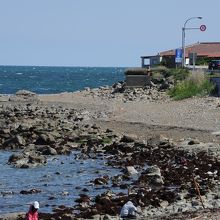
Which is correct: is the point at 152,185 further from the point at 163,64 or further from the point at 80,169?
the point at 163,64

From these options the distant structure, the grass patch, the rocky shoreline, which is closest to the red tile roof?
the distant structure

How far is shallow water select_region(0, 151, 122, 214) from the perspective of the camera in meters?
20.6

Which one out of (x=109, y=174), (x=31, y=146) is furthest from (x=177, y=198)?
(x=31, y=146)

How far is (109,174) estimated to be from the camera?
82.4ft

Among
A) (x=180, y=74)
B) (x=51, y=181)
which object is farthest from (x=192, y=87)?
(x=51, y=181)

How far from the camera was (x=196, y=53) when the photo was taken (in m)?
76.2

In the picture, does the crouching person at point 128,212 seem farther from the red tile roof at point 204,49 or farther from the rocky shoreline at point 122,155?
the red tile roof at point 204,49

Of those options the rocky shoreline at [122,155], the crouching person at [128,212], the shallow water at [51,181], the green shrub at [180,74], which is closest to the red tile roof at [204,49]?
the green shrub at [180,74]

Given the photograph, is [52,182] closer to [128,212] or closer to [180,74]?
[128,212]

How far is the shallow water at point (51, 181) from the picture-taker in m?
20.6

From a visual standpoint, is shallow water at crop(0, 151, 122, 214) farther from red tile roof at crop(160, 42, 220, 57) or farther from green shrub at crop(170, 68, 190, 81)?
red tile roof at crop(160, 42, 220, 57)

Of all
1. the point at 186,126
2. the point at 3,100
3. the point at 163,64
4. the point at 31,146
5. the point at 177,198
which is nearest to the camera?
the point at 177,198

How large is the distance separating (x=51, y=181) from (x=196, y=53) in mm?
53664

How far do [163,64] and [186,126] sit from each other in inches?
1367
